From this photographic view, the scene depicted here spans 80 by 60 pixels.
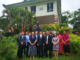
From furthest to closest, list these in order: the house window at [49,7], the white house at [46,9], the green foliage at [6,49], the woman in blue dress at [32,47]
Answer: the house window at [49,7] → the white house at [46,9] → the woman in blue dress at [32,47] → the green foliage at [6,49]

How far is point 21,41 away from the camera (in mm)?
4871

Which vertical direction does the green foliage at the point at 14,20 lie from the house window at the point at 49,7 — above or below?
below

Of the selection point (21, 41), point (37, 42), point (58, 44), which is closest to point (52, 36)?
point (58, 44)

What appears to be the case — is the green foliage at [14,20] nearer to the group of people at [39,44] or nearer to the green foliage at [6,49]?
the group of people at [39,44]

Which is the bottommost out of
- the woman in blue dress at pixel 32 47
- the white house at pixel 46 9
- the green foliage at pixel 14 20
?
the woman in blue dress at pixel 32 47

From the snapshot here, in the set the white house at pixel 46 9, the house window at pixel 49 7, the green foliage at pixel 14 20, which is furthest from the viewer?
Result: the house window at pixel 49 7

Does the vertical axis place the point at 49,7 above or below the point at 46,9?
above

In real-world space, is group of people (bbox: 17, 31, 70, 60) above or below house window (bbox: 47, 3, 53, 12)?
below

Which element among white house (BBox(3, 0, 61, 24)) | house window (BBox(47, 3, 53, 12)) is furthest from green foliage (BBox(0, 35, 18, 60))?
house window (BBox(47, 3, 53, 12))

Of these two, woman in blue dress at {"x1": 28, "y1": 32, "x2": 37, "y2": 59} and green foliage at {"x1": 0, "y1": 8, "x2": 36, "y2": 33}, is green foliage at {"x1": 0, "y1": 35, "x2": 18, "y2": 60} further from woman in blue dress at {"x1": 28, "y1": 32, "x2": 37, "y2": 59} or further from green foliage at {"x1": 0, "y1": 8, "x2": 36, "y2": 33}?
green foliage at {"x1": 0, "y1": 8, "x2": 36, "y2": 33}

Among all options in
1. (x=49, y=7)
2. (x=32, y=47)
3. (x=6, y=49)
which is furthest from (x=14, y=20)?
(x=49, y=7)

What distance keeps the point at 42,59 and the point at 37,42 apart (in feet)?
3.52

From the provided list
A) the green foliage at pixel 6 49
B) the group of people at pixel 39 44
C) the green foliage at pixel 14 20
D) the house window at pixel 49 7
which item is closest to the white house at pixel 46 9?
the house window at pixel 49 7

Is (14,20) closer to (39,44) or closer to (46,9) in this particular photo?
(39,44)
